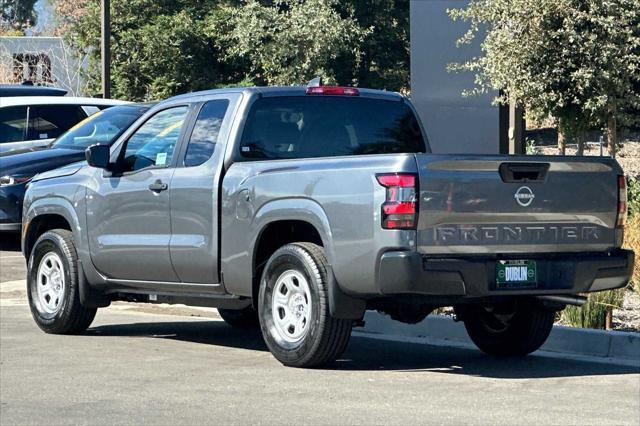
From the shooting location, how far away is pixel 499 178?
8609 millimetres

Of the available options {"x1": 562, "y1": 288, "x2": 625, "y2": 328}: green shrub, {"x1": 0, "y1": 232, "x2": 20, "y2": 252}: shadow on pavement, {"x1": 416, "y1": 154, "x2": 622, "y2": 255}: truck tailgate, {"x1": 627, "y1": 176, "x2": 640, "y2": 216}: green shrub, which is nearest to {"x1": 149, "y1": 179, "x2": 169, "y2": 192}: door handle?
{"x1": 416, "y1": 154, "x2": 622, "y2": 255}: truck tailgate

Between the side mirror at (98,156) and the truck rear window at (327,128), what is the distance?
1425 millimetres

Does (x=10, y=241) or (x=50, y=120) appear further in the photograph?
(x=50, y=120)

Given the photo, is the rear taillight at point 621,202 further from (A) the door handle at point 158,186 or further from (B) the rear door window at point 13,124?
(B) the rear door window at point 13,124

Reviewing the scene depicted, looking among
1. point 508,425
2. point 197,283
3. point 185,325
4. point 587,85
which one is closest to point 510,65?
point 587,85

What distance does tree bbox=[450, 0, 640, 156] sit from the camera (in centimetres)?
2331

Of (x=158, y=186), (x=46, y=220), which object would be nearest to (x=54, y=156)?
(x=46, y=220)

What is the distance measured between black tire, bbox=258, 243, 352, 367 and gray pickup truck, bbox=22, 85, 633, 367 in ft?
0.04

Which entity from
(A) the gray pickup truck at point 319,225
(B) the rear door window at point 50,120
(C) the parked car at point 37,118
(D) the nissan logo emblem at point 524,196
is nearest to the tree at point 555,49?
(C) the parked car at point 37,118

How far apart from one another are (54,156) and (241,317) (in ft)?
20.1

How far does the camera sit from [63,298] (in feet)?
36.2

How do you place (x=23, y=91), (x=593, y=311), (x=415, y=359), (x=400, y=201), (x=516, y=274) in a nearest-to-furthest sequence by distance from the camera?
(x=400, y=201) → (x=516, y=274) → (x=415, y=359) → (x=593, y=311) → (x=23, y=91)

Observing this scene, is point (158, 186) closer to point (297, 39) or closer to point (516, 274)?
point (516, 274)

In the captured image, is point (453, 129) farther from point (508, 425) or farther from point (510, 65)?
point (508, 425)
